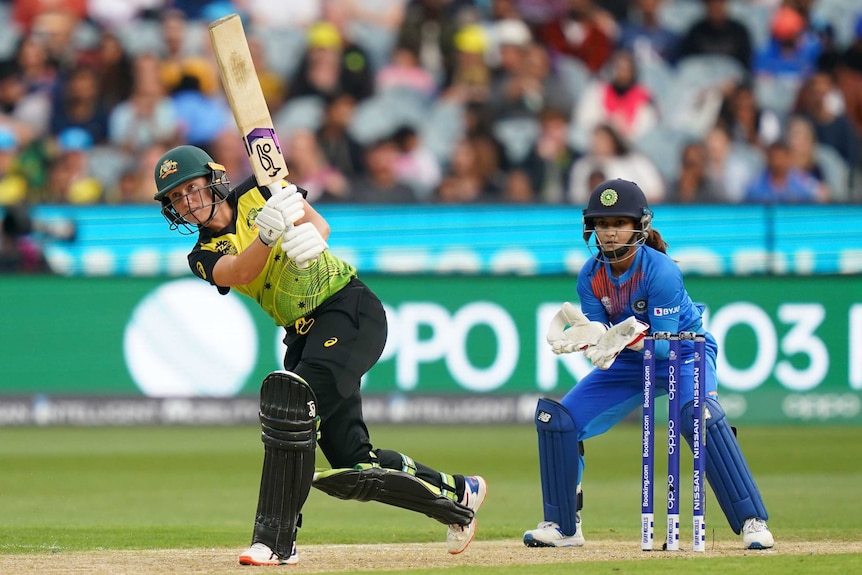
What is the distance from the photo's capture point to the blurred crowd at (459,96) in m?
14.2

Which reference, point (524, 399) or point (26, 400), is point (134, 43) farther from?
point (524, 399)

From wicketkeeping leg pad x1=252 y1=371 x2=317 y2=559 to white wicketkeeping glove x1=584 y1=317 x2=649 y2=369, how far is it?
4.08 ft

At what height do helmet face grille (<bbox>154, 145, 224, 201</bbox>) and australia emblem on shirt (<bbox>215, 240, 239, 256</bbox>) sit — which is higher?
helmet face grille (<bbox>154, 145, 224, 201</bbox>)

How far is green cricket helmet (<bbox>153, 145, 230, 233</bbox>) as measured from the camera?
592cm

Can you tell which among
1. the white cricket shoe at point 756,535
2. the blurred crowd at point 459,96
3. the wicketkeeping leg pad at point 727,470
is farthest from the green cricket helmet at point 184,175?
the blurred crowd at point 459,96

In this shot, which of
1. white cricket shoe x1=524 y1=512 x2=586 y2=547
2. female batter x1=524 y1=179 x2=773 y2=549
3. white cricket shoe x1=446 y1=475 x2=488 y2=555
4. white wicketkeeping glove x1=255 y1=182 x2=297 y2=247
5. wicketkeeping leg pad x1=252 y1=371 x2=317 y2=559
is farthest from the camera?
white cricket shoe x1=524 y1=512 x2=586 y2=547

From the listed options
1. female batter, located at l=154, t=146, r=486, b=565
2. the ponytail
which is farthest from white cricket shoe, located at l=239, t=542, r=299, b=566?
the ponytail

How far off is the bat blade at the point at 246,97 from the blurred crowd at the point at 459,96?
7.09m

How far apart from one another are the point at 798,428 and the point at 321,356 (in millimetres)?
7871

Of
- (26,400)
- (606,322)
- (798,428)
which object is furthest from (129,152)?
(606,322)

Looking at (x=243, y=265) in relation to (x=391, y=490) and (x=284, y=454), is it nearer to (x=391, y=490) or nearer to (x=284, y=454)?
(x=284, y=454)

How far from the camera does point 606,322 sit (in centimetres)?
648

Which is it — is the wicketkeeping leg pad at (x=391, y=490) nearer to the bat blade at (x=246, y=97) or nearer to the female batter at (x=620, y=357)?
the female batter at (x=620, y=357)

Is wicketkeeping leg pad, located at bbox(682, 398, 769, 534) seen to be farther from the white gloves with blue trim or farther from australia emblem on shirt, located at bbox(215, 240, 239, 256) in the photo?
australia emblem on shirt, located at bbox(215, 240, 239, 256)
